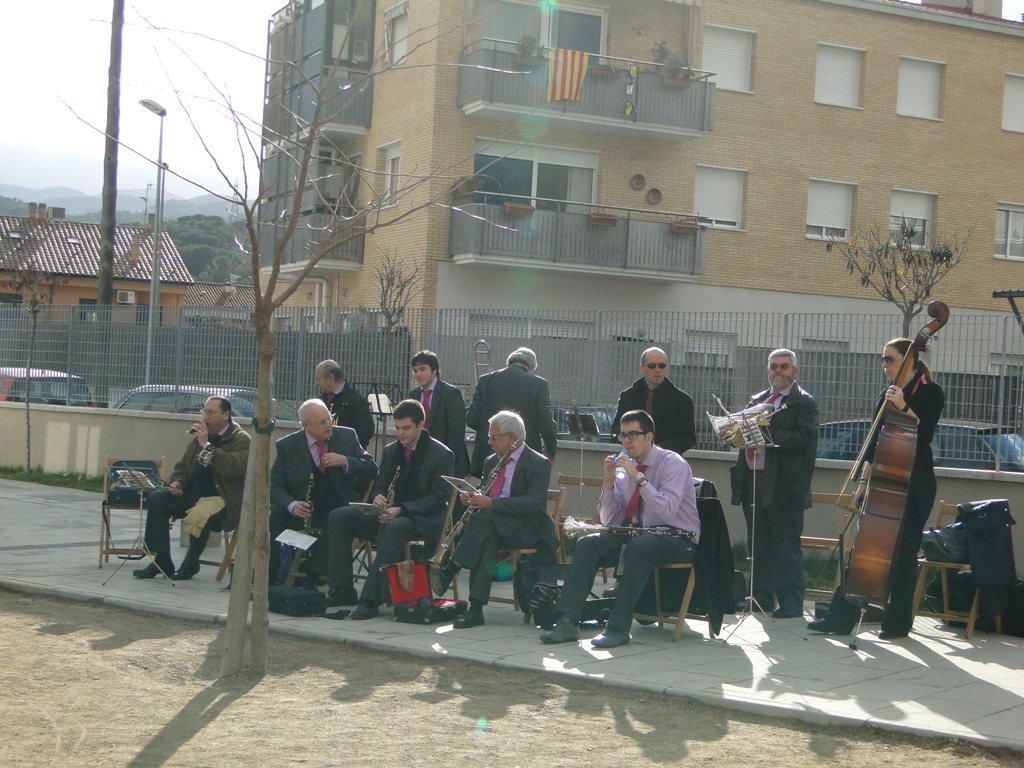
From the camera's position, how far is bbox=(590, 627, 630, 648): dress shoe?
26.8 ft

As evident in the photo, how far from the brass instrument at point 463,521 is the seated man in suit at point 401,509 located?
26 centimetres

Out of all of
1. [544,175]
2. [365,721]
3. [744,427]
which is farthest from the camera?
[544,175]

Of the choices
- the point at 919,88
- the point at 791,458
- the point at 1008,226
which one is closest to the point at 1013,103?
the point at 919,88

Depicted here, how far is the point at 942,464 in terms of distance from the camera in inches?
475

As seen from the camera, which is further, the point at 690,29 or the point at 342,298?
the point at 342,298

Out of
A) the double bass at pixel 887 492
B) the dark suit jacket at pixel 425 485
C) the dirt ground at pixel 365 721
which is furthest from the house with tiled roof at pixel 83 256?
the double bass at pixel 887 492

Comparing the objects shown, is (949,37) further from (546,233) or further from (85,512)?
(85,512)

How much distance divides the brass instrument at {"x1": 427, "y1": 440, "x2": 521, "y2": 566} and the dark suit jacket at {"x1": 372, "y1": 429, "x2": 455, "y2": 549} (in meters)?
0.24

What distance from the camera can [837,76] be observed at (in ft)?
92.9

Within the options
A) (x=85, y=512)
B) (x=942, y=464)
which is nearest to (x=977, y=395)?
(x=942, y=464)

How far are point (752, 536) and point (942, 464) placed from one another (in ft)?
10.4

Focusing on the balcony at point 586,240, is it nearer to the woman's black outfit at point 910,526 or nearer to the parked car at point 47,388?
the parked car at point 47,388

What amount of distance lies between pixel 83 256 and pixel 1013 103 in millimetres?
48133

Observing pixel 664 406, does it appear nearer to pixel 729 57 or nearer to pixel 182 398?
pixel 182 398
